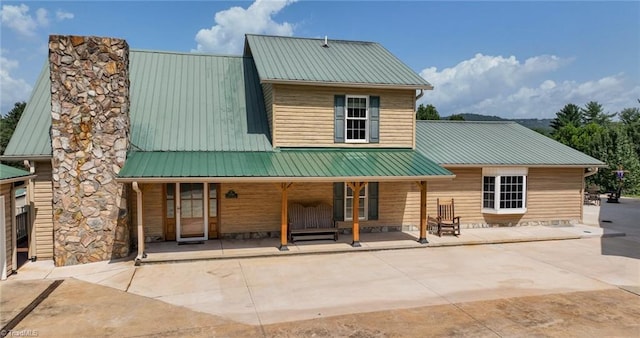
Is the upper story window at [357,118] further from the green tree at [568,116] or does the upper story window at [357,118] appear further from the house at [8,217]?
the green tree at [568,116]

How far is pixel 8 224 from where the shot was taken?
981 centimetres

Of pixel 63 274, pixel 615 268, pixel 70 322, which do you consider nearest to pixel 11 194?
pixel 63 274

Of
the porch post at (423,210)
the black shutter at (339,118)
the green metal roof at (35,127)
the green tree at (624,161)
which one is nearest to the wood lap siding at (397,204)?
the porch post at (423,210)

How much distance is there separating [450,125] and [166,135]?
466 inches

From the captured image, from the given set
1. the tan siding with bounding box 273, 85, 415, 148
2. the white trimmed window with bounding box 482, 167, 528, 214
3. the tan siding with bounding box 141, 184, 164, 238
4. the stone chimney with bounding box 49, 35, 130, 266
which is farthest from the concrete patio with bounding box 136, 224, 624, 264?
the tan siding with bounding box 273, 85, 415, 148

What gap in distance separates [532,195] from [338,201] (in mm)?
7648

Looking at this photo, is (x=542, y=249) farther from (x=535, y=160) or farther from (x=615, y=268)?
(x=535, y=160)

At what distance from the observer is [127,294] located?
8297 mm

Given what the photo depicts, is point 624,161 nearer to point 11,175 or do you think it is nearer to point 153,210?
point 153,210

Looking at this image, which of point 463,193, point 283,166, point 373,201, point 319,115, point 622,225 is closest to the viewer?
point 283,166

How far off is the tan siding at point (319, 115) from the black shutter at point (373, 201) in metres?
1.41

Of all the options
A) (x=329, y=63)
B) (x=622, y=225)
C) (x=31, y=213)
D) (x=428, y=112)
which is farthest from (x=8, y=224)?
(x=428, y=112)

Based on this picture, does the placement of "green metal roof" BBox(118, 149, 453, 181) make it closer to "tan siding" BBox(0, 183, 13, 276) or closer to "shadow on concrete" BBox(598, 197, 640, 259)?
"tan siding" BBox(0, 183, 13, 276)

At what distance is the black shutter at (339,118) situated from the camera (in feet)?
43.7
